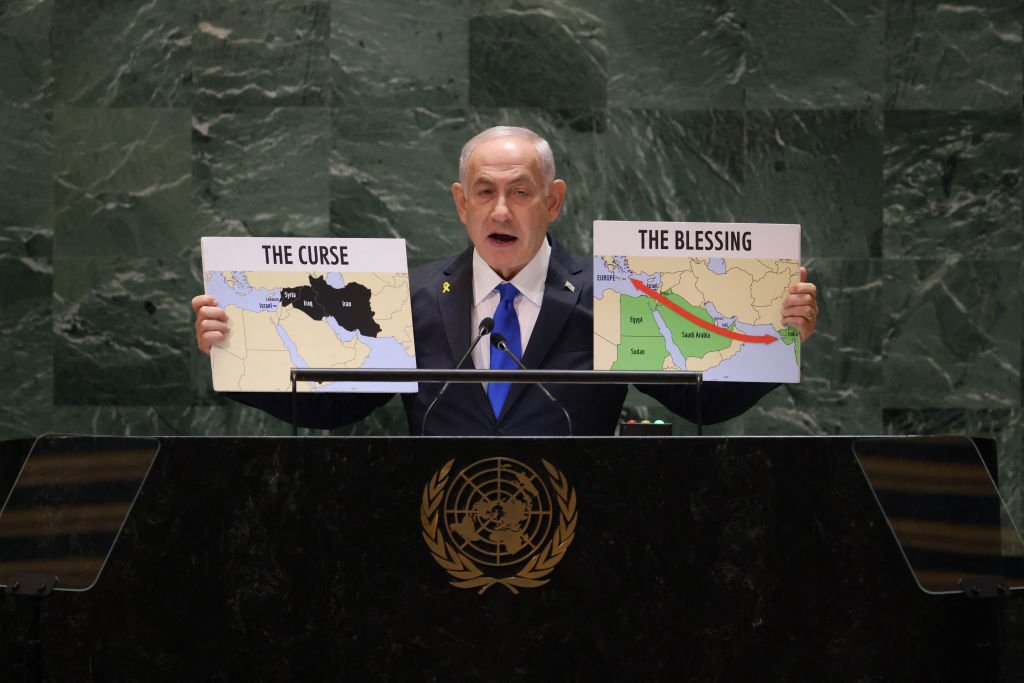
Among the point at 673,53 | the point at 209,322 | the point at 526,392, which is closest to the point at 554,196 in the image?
the point at 526,392

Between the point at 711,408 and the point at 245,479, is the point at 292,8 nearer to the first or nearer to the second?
the point at 711,408

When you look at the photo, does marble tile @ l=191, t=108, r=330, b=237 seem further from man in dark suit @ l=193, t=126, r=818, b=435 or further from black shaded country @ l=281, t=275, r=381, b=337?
black shaded country @ l=281, t=275, r=381, b=337

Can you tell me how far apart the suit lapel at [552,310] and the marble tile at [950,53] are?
2013mm

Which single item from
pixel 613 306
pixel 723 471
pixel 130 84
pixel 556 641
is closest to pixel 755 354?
pixel 613 306

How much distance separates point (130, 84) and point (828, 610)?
3627 mm

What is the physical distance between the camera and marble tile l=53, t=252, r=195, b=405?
14.9 feet

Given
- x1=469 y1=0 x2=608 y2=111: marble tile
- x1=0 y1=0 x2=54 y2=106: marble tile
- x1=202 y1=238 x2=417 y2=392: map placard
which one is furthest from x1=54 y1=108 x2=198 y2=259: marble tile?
x1=202 y1=238 x2=417 y2=392: map placard

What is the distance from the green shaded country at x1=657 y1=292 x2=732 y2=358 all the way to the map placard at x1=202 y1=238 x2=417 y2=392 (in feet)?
2.01

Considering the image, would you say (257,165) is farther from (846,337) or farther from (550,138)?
(846,337)

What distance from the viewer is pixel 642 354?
8.54ft

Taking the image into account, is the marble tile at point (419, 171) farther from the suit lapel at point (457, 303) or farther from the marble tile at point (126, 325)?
the suit lapel at point (457, 303)

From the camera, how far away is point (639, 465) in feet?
6.57

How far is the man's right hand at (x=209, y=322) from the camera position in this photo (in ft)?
8.57

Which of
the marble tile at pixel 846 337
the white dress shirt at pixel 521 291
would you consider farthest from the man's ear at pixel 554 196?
the marble tile at pixel 846 337
